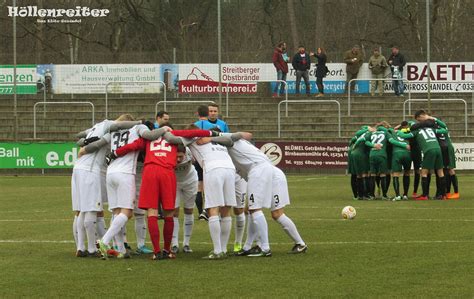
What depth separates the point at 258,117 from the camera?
4259cm

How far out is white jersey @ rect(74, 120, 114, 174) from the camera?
1509cm

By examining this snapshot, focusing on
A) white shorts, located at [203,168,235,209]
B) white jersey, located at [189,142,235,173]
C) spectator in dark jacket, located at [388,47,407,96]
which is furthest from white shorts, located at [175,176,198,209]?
spectator in dark jacket, located at [388,47,407,96]

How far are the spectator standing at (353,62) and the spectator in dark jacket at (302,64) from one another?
6.18ft

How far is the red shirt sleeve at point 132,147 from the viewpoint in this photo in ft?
47.7

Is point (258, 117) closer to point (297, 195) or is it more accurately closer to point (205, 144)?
point (297, 195)

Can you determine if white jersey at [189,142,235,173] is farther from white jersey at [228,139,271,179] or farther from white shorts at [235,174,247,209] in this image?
white shorts at [235,174,247,209]

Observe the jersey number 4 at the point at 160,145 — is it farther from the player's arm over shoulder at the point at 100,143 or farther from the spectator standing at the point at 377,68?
the spectator standing at the point at 377,68

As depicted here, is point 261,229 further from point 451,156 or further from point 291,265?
point 451,156

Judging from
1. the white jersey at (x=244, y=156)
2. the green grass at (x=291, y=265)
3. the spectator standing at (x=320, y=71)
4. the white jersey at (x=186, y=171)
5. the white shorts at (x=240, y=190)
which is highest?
the spectator standing at (x=320, y=71)

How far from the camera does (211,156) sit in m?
14.6

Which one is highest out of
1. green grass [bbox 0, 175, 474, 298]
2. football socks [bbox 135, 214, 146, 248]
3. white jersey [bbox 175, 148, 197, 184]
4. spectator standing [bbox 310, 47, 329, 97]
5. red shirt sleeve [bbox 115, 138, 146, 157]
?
spectator standing [bbox 310, 47, 329, 97]

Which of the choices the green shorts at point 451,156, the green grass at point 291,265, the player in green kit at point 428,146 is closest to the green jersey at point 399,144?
the player in green kit at point 428,146

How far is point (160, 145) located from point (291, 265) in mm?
2364

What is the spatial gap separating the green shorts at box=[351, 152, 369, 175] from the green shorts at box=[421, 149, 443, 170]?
1.49 meters
